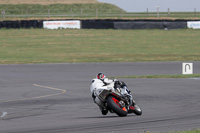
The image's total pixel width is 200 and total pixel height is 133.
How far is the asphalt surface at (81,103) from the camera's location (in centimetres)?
1243

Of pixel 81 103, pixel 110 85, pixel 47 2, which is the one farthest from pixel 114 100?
pixel 47 2

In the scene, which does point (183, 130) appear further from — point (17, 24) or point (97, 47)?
point (17, 24)

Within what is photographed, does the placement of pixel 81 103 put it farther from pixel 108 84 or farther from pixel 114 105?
pixel 114 105

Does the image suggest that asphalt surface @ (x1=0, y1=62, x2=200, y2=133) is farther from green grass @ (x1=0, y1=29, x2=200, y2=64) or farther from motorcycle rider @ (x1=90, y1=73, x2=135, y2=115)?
green grass @ (x1=0, y1=29, x2=200, y2=64)

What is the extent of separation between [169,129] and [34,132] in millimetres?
3325

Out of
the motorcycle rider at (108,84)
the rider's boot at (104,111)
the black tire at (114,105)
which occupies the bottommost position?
the rider's boot at (104,111)

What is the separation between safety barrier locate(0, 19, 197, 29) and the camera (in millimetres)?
50281

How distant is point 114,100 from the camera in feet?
44.7

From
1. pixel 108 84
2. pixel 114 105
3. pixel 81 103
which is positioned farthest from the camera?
pixel 81 103

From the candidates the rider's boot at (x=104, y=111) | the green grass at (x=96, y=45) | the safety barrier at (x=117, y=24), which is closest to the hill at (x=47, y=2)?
the green grass at (x=96, y=45)

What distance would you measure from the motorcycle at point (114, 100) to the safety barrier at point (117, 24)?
36.6 meters

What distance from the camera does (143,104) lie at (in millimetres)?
16891

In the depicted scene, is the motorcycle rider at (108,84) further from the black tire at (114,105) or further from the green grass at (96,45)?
the green grass at (96,45)

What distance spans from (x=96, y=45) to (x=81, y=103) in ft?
99.8
